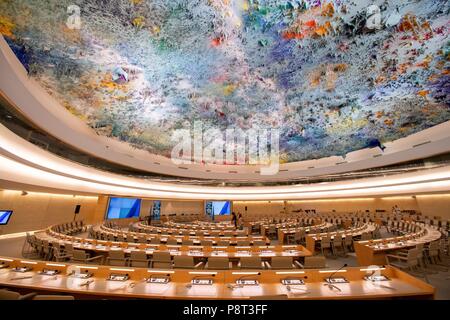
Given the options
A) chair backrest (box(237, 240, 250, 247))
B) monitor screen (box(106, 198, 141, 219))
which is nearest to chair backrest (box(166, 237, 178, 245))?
chair backrest (box(237, 240, 250, 247))

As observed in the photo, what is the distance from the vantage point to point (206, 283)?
341 centimetres

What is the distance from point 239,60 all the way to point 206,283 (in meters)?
6.54

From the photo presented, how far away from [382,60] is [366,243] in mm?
6141

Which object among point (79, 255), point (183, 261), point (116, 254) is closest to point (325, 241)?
point (183, 261)

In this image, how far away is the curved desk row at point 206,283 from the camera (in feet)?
9.90

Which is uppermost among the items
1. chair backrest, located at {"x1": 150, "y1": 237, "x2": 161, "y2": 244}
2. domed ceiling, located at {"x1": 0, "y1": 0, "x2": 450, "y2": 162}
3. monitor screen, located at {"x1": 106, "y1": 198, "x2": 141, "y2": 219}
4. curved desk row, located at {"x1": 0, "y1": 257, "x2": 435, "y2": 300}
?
domed ceiling, located at {"x1": 0, "y1": 0, "x2": 450, "y2": 162}

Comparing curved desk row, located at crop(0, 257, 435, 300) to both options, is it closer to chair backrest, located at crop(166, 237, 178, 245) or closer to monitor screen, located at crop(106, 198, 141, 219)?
chair backrest, located at crop(166, 237, 178, 245)

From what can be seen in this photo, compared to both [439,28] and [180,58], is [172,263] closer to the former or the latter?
[180,58]

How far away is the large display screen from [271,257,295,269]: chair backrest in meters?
19.4

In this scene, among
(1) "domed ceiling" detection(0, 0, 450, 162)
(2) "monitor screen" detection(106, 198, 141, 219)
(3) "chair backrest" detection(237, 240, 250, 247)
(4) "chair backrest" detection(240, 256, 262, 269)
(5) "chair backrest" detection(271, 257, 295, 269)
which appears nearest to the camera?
(5) "chair backrest" detection(271, 257, 295, 269)

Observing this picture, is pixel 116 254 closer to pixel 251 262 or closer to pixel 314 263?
pixel 251 262

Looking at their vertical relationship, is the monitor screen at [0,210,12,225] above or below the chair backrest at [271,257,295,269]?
above

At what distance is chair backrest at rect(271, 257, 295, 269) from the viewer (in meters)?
4.74
